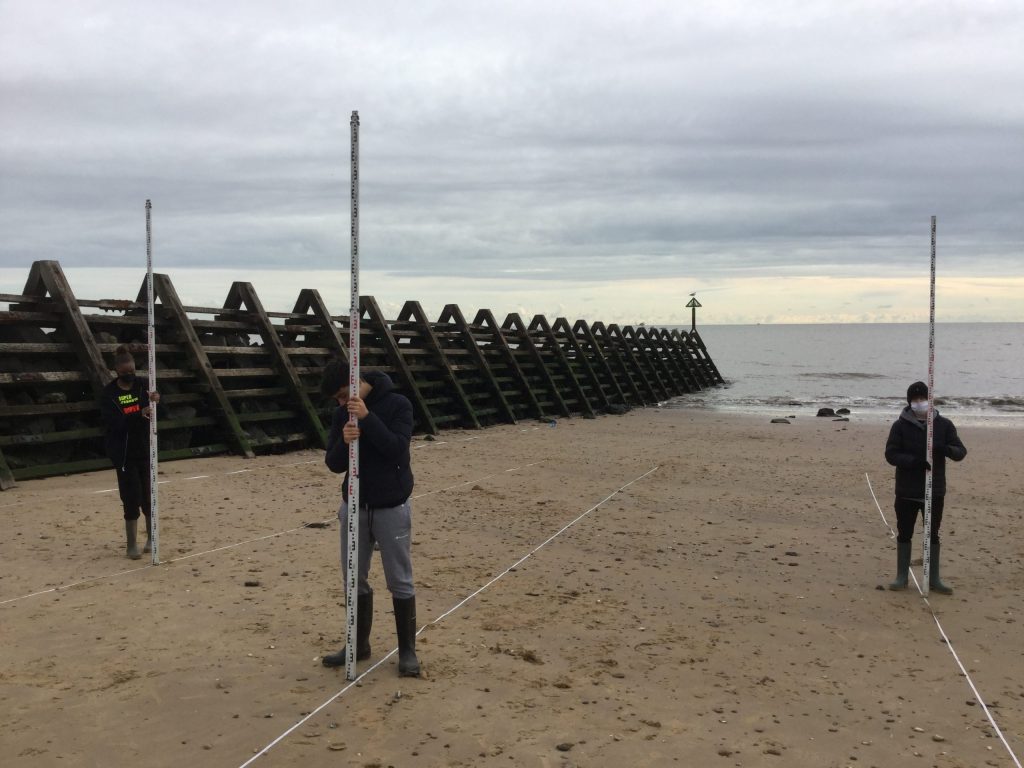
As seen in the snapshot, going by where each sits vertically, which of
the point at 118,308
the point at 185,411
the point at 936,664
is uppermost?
the point at 118,308

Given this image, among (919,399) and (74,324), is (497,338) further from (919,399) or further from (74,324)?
(919,399)

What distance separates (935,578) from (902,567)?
248 mm

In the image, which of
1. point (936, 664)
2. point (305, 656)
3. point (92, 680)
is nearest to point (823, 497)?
point (936, 664)

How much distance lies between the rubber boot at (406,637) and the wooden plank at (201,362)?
8.06 m

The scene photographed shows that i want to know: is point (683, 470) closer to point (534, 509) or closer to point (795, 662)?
point (534, 509)

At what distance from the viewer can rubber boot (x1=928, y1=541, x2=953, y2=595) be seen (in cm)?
667

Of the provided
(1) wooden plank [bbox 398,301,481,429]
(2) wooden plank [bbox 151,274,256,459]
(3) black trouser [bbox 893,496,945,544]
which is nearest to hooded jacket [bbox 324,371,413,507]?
(3) black trouser [bbox 893,496,945,544]

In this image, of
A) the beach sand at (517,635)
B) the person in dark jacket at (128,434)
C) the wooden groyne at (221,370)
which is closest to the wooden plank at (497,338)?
the wooden groyne at (221,370)

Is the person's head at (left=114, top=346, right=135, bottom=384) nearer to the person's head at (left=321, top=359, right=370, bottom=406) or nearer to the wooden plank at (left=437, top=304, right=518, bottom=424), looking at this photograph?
the person's head at (left=321, top=359, right=370, bottom=406)

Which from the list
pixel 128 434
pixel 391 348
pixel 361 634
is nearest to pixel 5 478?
pixel 128 434

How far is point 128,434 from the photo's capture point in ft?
23.4

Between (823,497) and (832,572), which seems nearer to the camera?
(832,572)

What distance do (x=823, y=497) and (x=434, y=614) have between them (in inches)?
260

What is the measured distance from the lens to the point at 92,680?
15.0ft
